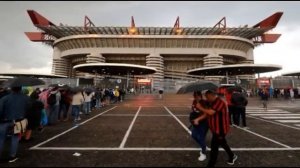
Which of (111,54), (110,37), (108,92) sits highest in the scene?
(110,37)

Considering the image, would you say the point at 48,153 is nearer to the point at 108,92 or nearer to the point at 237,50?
the point at 108,92

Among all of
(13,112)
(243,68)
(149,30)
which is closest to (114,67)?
(243,68)

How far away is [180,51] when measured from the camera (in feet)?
234

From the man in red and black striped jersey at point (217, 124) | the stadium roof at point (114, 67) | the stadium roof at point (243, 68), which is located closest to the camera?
the man in red and black striped jersey at point (217, 124)

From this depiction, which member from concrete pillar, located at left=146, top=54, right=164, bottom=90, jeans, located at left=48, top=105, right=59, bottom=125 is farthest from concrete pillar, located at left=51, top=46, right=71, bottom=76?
jeans, located at left=48, top=105, right=59, bottom=125

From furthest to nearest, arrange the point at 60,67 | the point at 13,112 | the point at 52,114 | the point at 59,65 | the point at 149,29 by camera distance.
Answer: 1. the point at 59,65
2. the point at 60,67
3. the point at 149,29
4. the point at 52,114
5. the point at 13,112

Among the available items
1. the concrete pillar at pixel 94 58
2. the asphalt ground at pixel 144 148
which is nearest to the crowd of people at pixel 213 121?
the asphalt ground at pixel 144 148

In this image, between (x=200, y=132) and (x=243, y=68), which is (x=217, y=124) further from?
(x=243, y=68)

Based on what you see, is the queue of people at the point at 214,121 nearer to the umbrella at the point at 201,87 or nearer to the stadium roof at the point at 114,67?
the umbrella at the point at 201,87

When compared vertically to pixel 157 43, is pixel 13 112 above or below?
below

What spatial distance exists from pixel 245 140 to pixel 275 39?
86.4m

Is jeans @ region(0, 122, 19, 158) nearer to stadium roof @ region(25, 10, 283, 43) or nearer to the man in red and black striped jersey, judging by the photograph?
the man in red and black striped jersey

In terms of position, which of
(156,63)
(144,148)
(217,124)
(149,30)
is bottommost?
(144,148)

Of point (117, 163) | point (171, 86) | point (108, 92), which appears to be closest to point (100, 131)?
point (117, 163)
